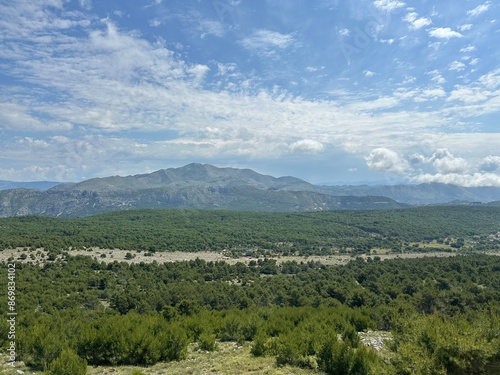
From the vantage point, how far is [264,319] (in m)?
30.7

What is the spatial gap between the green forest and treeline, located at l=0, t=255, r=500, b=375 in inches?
3.4

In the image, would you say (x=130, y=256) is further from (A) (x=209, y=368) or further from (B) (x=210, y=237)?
(A) (x=209, y=368)

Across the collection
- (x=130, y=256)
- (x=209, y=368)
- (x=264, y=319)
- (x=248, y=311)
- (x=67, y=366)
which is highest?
(x=67, y=366)

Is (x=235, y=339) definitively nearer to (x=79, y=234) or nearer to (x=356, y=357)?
(x=356, y=357)

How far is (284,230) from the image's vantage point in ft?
636

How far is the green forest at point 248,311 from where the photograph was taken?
15.4 metres

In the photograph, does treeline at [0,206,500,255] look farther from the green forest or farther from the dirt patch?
the dirt patch

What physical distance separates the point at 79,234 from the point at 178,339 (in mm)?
127098

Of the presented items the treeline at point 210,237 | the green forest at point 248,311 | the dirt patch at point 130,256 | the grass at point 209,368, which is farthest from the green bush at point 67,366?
→ the treeline at point 210,237

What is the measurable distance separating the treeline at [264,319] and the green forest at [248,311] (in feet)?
0.28

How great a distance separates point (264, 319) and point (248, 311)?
4.37 metres

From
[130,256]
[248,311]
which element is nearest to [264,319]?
[248,311]

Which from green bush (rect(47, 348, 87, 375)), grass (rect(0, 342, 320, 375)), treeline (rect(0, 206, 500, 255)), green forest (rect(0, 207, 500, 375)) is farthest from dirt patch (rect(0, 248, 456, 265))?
green bush (rect(47, 348, 87, 375))

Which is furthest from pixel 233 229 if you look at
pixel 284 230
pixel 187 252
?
pixel 187 252
